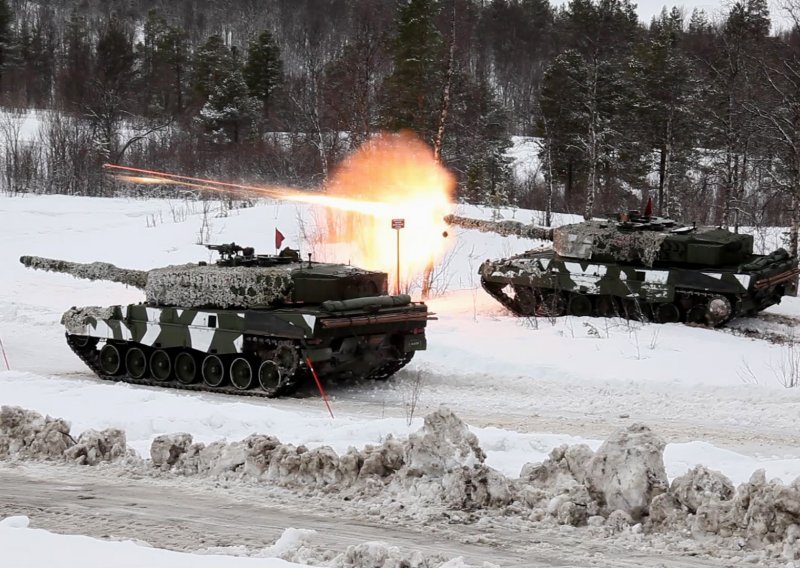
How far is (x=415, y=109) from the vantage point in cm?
3203

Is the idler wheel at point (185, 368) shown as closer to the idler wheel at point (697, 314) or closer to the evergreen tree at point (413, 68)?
the idler wheel at point (697, 314)

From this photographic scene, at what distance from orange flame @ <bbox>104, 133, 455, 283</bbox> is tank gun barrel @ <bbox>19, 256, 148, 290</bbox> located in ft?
21.5

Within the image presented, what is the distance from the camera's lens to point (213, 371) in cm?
1622

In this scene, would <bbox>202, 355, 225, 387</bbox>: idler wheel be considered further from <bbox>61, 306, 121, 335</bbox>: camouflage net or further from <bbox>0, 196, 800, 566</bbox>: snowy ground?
<bbox>61, 306, 121, 335</bbox>: camouflage net

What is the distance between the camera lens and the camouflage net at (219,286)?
15734 millimetres

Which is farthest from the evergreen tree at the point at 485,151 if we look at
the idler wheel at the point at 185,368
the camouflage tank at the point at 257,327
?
the idler wheel at the point at 185,368

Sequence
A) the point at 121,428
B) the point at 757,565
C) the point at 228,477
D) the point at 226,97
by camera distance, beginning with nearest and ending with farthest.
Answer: the point at 757,565
the point at 228,477
the point at 121,428
the point at 226,97

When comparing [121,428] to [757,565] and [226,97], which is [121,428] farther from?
[226,97]

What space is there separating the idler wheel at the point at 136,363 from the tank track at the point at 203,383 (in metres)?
0.10

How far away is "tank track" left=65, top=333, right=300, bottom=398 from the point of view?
15477mm

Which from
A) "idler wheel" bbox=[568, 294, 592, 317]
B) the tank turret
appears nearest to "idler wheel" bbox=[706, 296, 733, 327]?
"idler wheel" bbox=[568, 294, 592, 317]

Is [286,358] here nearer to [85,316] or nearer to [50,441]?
[85,316]

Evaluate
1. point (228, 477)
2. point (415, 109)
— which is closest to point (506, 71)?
point (415, 109)

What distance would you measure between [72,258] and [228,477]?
22.4 metres
